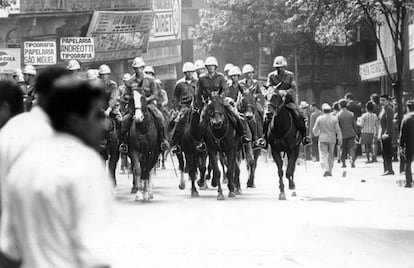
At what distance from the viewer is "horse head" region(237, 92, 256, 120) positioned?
869 inches

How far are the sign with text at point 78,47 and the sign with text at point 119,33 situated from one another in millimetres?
15072

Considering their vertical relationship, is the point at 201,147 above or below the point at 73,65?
below

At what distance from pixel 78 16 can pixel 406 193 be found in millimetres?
31240

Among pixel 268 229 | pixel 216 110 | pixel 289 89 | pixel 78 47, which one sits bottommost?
pixel 268 229

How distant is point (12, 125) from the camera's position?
555cm

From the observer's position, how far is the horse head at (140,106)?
18.8m

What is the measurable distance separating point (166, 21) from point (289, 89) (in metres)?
48.6

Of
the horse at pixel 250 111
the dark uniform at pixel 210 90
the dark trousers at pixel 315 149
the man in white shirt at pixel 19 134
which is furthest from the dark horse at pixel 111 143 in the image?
the dark trousers at pixel 315 149

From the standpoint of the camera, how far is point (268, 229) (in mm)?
14305

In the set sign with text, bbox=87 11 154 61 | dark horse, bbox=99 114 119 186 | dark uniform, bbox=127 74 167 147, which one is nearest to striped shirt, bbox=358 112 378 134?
dark horse, bbox=99 114 119 186

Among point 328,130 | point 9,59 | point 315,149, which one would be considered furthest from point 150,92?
point 315,149

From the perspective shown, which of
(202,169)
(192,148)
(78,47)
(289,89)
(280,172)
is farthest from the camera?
(78,47)

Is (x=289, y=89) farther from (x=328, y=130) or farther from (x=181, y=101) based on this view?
(x=328, y=130)

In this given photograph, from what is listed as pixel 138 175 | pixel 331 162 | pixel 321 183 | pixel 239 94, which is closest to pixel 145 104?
pixel 138 175
